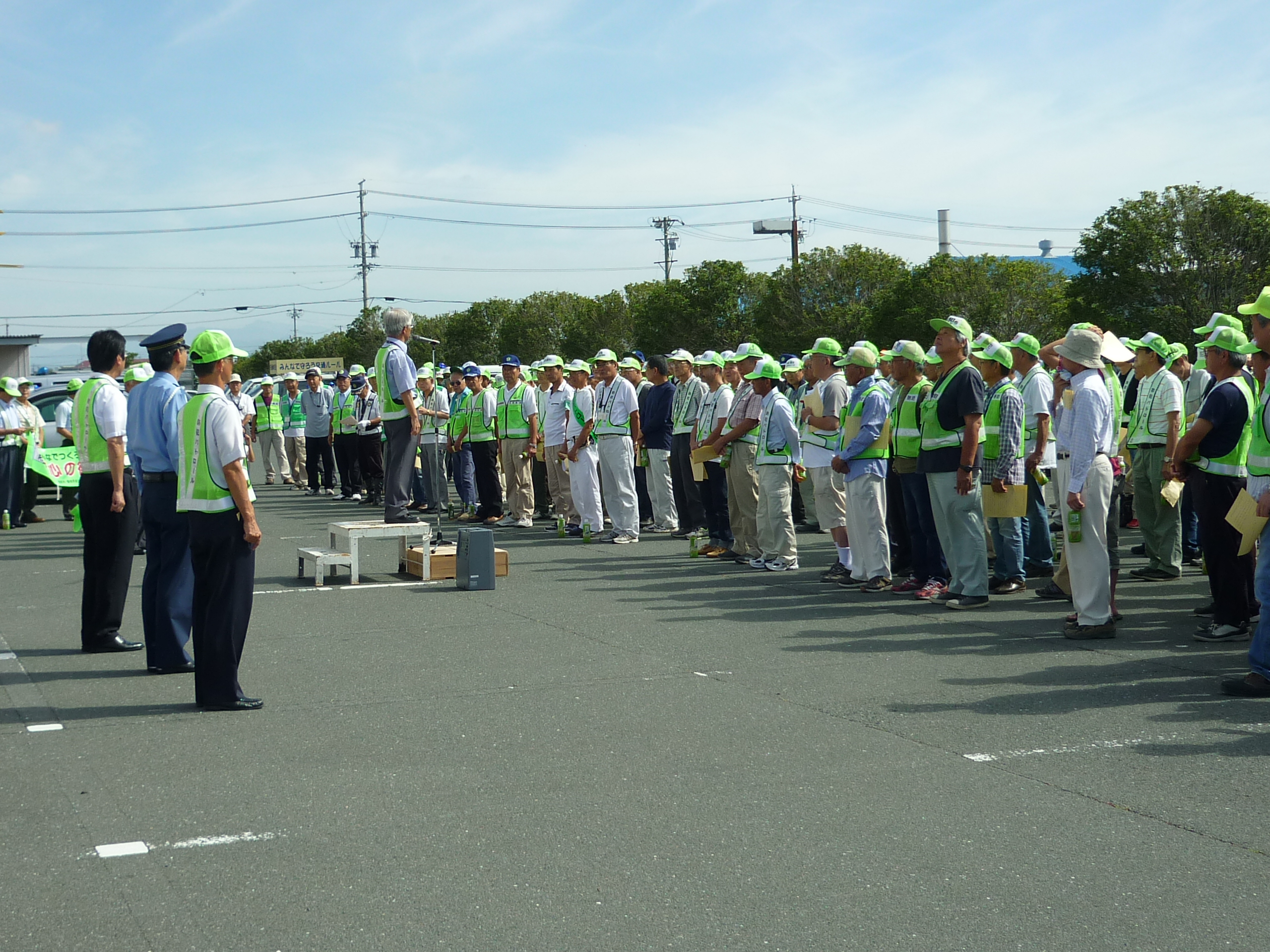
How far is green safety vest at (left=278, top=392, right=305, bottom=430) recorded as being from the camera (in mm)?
27422

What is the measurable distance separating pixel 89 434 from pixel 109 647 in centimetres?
159

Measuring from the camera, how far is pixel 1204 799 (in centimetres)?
520

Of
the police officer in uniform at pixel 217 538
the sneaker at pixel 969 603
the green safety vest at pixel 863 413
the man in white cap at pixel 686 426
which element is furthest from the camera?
the man in white cap at pixel 686 426

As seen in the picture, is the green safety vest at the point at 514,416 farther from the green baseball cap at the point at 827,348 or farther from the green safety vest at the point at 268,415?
the green safety vest at the point at 268,415

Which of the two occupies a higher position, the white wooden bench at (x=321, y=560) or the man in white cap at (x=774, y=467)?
the man in white cap at (x=774, y=467)

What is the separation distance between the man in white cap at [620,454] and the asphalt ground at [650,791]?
623cm

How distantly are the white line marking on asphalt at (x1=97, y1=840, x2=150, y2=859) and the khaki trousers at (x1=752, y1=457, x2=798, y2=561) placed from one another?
850 cm

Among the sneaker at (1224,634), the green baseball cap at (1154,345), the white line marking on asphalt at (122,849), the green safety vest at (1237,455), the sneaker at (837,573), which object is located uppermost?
the green baseball cap at (1154,345)

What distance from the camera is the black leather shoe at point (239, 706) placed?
6992 mm

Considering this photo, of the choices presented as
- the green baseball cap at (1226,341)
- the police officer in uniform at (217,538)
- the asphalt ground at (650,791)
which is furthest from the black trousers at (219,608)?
the green baseball cap at (1226,341)

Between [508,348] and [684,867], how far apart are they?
2952 inches

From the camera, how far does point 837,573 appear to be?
11.9 meters

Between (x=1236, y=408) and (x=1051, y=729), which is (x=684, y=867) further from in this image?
(x=1236, y=408)

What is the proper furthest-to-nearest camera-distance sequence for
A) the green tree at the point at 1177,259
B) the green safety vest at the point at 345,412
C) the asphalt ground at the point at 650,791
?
the green tree at the point at 1177,259 → the green safety vest at the point at 345,412 → the asphalt ground at the point at 650,791
